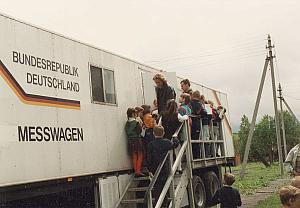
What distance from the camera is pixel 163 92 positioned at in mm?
9750

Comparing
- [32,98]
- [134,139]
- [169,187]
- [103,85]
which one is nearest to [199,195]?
[169,187]

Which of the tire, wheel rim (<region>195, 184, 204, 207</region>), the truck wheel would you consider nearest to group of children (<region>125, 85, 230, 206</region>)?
the truck wheel

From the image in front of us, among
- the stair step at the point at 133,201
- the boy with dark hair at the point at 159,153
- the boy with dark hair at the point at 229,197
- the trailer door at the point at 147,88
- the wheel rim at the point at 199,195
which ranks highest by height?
the trailer door at the point at 147,88

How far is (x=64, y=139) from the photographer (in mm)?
7547

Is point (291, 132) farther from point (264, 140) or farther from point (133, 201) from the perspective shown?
point (133, 201)

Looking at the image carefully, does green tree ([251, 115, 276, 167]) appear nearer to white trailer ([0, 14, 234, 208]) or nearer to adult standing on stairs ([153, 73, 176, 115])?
adult standing on stairs ([153, 73, 176, 115])

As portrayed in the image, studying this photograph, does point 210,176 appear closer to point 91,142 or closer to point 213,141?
point 213,141

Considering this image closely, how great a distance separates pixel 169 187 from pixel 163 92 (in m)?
2.08

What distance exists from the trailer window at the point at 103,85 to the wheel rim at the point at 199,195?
11.4 ft

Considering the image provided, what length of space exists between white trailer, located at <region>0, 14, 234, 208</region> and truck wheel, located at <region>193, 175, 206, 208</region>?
2.22m

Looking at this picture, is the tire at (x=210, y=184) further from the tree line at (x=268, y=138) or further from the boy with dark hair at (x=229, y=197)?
the tree line at (x=268, y=138)

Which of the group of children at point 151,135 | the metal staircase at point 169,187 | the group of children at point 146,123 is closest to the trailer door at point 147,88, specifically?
the group of children at point 146,123

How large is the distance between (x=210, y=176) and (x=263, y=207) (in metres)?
1.75

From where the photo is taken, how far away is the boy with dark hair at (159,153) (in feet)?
28.8
